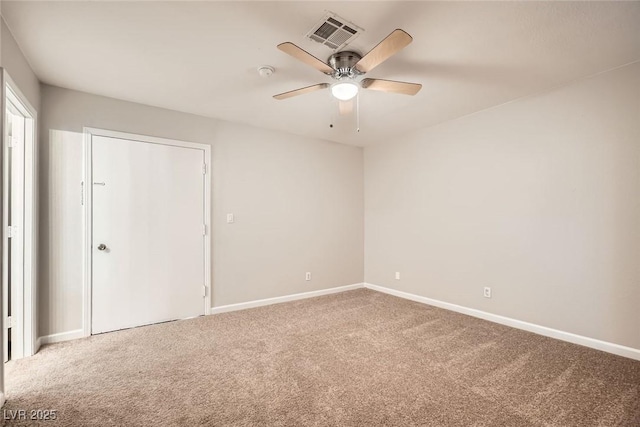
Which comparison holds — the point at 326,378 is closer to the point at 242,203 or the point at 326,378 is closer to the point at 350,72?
the point at 350,72

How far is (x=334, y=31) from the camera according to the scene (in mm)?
1959

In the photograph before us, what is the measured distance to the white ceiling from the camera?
5.91ft

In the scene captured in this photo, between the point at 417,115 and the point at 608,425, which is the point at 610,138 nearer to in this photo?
the point at 417,115

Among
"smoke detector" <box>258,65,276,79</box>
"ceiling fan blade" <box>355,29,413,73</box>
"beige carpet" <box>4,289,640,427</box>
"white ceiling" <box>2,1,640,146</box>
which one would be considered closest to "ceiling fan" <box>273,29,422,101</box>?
"ceiling fan blade" <box>355,29,413,73</box>

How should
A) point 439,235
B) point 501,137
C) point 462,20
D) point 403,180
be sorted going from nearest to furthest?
point 462,20 → point 501,137 → point 439,235 → point 403,180

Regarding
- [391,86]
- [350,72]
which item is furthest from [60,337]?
[391,86]

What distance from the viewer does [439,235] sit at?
154 inches

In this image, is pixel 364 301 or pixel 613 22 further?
pixel 364 301

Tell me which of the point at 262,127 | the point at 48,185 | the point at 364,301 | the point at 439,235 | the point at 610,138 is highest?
the point at 262,127

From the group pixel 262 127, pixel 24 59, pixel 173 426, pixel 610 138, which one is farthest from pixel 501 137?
pixel 24 59

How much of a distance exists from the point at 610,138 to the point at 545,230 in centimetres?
94

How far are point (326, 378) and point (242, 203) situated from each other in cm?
244

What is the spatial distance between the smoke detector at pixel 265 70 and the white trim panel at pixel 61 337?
118 inches

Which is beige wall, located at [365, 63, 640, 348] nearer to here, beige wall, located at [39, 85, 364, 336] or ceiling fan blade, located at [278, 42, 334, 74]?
beige wall, located at [39, 85, 364, 336]
